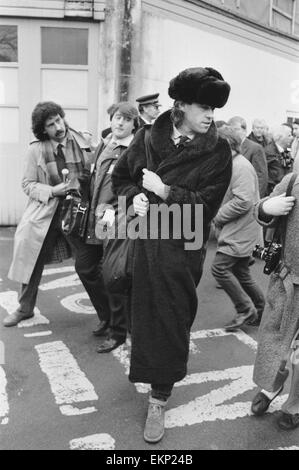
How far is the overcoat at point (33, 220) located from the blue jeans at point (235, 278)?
146 cm

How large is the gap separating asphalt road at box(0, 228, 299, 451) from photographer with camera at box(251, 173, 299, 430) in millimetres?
263

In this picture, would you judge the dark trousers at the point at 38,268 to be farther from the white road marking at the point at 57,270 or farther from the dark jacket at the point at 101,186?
the white road marking at the point at 57,270

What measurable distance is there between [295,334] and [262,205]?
769mm

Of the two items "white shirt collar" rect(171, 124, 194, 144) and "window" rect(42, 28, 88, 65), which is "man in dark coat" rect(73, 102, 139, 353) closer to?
"white shirt collar" rect(171, 124, 194, 144)

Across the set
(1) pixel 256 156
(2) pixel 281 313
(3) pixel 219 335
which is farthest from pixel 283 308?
(1) pixel 256 156

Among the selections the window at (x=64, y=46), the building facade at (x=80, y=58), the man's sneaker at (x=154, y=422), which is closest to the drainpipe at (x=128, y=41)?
the building facade at (x=80, y=58)

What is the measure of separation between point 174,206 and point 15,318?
7.66 feet

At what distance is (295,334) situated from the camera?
3109 millimetres

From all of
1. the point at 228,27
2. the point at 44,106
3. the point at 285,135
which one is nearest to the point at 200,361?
the point at 44,106

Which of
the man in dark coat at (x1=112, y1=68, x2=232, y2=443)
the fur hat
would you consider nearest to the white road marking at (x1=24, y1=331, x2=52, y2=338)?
the man in dark coat at (x1=112, y1=68, x2=232, y2=443)

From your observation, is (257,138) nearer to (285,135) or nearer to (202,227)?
(285,135)

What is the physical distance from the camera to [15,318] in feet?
15.3

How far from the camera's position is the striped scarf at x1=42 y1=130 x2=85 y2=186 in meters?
Result: 4.46
